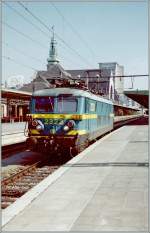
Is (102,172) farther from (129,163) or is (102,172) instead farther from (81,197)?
(81,197)

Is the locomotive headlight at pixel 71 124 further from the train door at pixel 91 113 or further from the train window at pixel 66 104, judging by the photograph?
the train door at pixel 91 113

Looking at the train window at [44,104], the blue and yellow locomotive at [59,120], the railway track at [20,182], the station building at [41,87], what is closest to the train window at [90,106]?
the blue and yellow locomotive at [59,120]

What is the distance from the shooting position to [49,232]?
20.8ft

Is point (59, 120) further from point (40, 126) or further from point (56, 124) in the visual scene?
point (40, 126)

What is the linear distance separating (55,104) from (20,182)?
446 cm

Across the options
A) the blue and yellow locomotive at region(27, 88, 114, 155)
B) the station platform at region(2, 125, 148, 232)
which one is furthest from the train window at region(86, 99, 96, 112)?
the station platform at region(2, 125, 148, 232)

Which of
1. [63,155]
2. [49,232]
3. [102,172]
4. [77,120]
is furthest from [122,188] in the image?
[63,155]

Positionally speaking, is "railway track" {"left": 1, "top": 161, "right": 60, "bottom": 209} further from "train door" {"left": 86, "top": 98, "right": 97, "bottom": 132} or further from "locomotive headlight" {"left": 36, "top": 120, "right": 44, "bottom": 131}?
"train door" {"left": 86, "top": 98, "right": 97, "bottom": 132}

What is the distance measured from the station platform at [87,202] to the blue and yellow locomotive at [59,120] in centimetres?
221

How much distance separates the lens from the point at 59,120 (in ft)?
49.4

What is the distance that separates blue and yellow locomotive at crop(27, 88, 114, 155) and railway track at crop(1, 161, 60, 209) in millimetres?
1003

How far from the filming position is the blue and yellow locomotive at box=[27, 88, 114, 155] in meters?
14.8

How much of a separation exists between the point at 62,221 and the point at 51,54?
10735 cm

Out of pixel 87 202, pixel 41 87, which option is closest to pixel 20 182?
pixel 87 202
